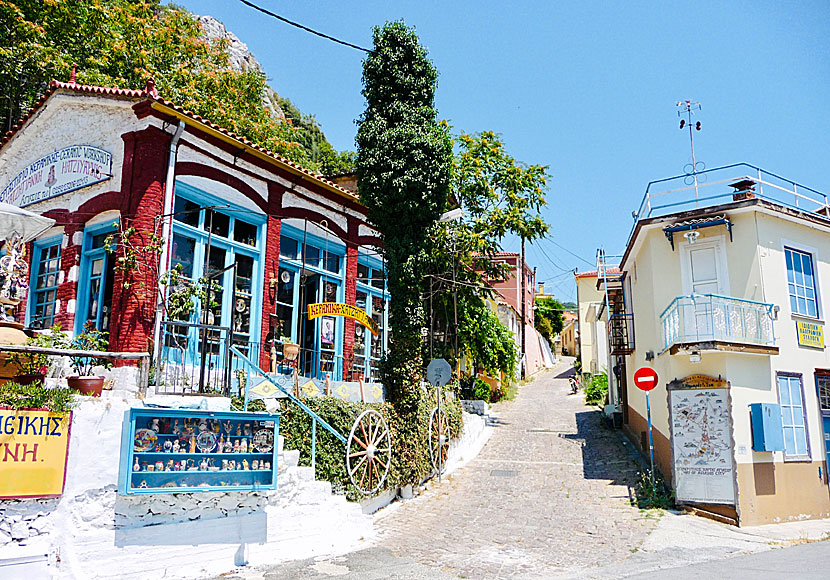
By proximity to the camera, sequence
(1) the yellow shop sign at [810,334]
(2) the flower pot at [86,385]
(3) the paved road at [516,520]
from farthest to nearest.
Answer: (1) the yellow shop sign at [810,334] → (3) the paved road at [516,520] → (2) the flower pot at [86,385]

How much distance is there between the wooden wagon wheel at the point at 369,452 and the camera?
36.4 feet

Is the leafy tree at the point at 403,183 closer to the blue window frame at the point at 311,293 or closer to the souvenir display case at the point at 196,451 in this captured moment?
the blue window frame at the point at 311,293

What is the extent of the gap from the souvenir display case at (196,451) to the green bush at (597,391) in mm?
19157

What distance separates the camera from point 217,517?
8656 mm

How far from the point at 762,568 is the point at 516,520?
14.3 ft

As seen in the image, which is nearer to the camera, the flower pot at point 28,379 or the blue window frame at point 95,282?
the flower pot at point 28,379

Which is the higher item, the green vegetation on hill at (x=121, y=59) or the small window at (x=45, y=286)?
the green vegetation on hill at (x=121, y=59)

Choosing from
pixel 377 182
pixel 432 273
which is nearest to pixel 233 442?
pixel 377 182

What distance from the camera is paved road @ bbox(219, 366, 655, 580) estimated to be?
29.5 feet

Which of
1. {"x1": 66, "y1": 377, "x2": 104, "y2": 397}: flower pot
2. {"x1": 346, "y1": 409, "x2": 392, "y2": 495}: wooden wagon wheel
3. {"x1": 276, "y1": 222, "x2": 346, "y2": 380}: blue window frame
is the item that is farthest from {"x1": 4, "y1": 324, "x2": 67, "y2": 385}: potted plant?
{"x1": 276, "y1": 222, "x2": 346, "y2": 380}: blue window frame

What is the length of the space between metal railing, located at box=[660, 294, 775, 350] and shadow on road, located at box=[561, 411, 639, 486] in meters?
3.72

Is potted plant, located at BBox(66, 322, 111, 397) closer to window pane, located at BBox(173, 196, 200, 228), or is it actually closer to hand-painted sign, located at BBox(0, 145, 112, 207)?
window pane, located at BBox(173, 196, 200, 228)

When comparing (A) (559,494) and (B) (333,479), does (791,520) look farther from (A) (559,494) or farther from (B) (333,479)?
(B) (333,479)

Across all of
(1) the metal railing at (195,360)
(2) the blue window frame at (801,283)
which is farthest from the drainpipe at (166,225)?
(2) the blue window frame at (801,283)
